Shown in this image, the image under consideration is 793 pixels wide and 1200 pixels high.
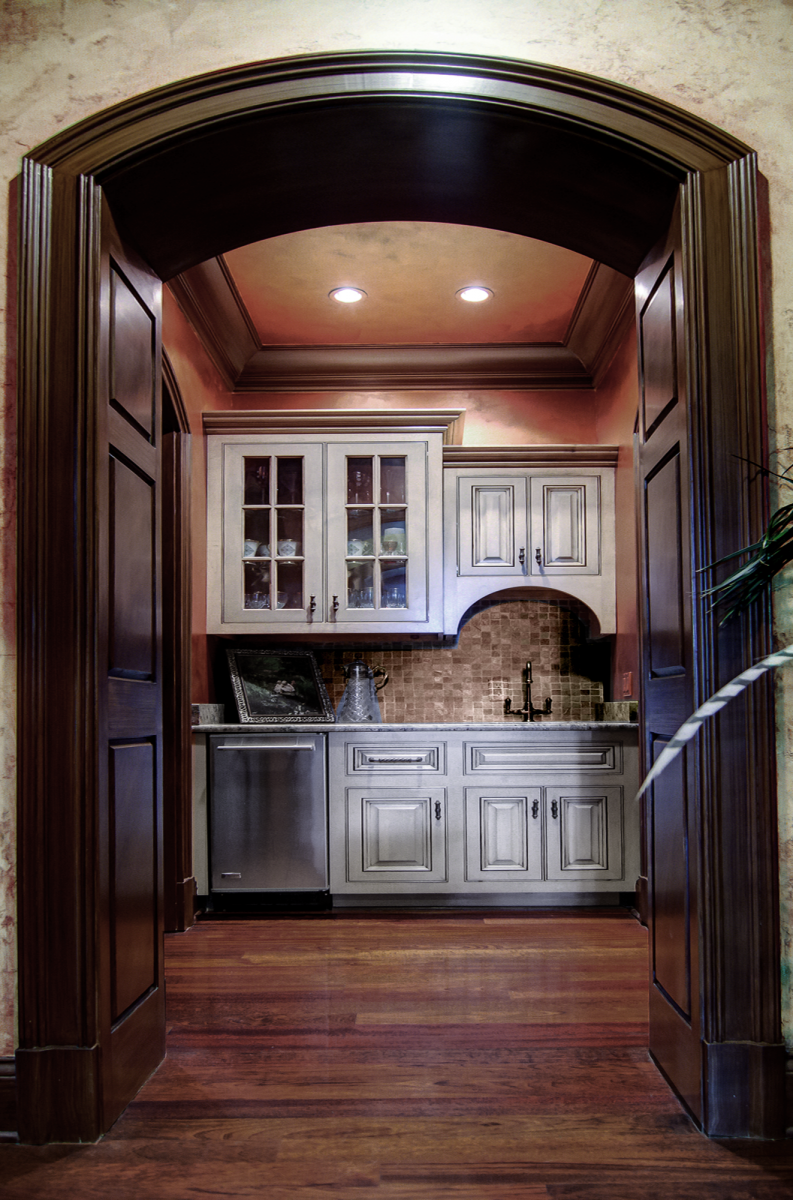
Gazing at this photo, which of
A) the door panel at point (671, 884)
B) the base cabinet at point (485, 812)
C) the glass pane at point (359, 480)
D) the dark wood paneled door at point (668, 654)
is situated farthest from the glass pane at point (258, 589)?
the door panel at point (671, 884)

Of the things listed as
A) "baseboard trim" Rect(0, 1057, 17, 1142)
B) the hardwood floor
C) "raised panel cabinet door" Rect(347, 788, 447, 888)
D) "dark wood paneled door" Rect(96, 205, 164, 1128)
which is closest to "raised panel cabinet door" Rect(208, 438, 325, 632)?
"raised panel cabinet door" Rect(347, 788, 447, 888)

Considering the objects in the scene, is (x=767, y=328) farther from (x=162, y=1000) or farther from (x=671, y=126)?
(x=162, y=1000)

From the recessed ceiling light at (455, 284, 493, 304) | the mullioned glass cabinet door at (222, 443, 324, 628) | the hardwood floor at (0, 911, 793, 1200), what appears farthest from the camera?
the mullioned glass cabinet door at (222, 443, 324, 628)

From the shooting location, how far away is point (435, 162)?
7.70 feet

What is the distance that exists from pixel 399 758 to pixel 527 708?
3.04ft

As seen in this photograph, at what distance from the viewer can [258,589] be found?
4504 millimetres

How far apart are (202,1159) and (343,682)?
9.92ft

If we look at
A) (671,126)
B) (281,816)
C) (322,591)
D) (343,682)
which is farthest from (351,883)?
(671,126)

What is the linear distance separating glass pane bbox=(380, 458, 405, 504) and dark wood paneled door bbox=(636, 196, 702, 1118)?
2096mm

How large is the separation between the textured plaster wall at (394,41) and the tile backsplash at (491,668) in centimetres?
298

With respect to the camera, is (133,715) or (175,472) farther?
(175,472)

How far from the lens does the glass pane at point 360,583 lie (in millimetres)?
4504

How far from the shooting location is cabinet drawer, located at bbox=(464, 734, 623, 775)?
412 centimetres

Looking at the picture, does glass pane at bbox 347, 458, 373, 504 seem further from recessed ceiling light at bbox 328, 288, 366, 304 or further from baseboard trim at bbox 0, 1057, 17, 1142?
baseboard trim at bbox 0, 1057, 17, 1142
